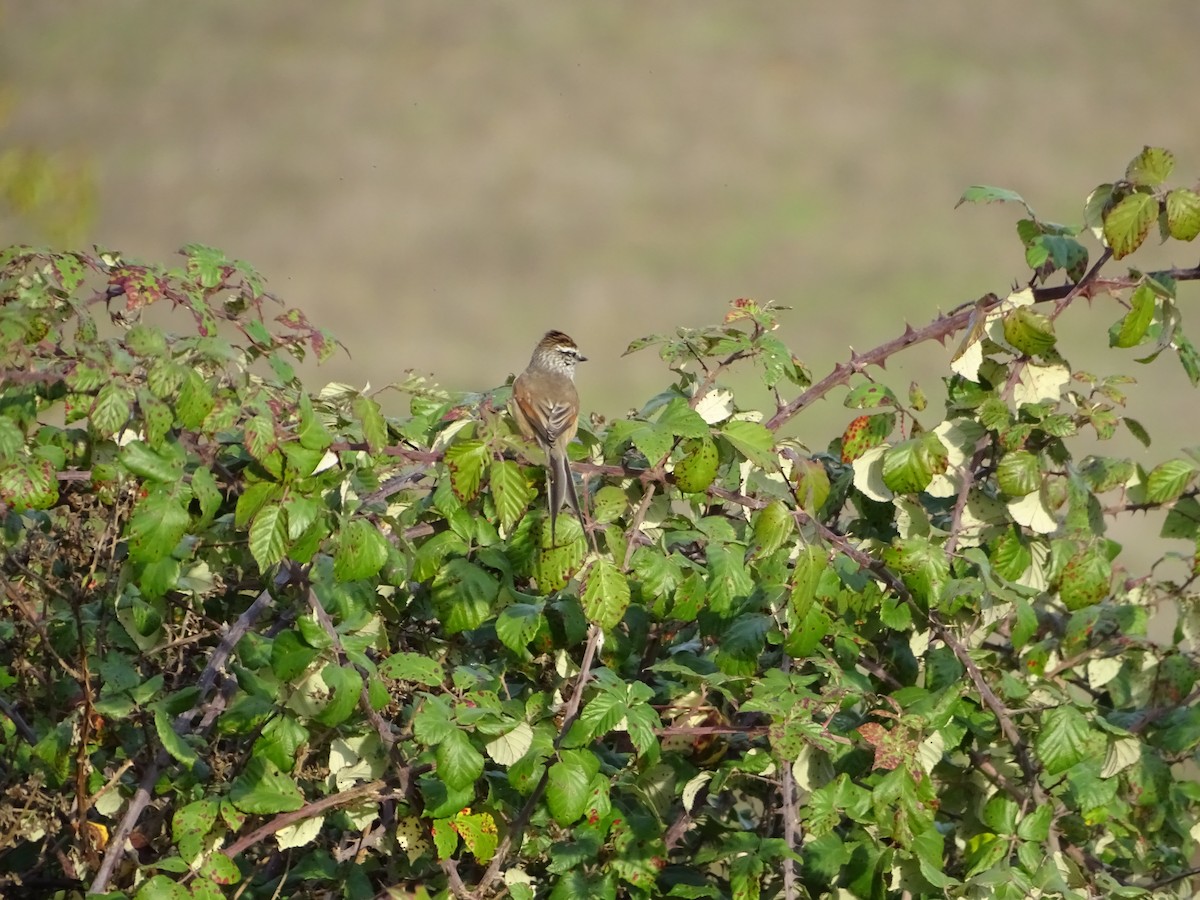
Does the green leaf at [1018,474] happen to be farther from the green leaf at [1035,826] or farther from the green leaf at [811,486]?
the green leaf at [1035,826]

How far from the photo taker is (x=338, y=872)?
121 inches

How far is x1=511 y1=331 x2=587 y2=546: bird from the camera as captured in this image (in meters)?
2.89

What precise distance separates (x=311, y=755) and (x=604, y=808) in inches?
→ 33.0

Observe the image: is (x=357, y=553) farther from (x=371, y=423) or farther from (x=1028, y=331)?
(x=1028, y=331)

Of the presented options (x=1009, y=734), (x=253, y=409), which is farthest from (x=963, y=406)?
(x=253, y=409)

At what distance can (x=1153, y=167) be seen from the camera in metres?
3.23

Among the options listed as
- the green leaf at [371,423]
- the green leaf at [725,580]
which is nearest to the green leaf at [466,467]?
the green leaf at [371,423]

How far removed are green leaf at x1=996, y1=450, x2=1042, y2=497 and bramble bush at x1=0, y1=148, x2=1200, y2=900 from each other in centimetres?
1

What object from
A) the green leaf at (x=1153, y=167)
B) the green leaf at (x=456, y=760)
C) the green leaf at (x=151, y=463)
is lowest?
the green leaf at (x=456, y=760)

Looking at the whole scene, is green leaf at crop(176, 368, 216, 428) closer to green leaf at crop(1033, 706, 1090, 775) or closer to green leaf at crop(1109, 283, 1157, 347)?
green leaf at crop(1033, 706, 1090, 775)

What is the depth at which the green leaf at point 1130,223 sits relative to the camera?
314 cm

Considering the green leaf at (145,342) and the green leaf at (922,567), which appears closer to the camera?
the green leaf at (145,342)

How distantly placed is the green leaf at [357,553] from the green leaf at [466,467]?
0.65 ft

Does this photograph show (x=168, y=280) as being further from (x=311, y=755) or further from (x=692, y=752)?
(x=692, y=752)
